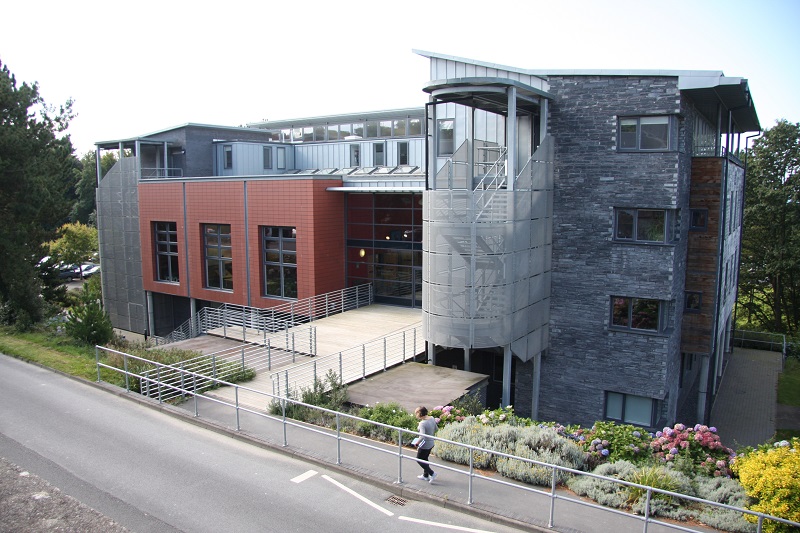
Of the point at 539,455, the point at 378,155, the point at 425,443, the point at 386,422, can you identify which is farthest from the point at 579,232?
the point at 378,155

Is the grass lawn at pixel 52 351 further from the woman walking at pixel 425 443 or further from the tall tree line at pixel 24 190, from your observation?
the woman walking at pixel 425 443

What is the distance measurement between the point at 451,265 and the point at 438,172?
2911 millimetres

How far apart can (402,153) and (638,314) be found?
640 inches

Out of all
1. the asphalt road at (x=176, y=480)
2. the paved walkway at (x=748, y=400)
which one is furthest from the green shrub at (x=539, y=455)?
the paved walkway at (x=748, y=400)

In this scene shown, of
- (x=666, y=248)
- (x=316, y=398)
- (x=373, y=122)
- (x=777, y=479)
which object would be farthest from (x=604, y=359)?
(x=373, y=122)

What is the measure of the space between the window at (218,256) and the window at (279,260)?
213 centimetres

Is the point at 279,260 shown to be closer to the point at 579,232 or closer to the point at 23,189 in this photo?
the point at 23,189

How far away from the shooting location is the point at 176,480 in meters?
9.94

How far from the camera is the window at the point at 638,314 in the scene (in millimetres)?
16094

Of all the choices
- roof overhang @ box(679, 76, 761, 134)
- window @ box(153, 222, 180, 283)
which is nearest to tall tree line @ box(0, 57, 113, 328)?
window @ box(153, 222, 180, 283)

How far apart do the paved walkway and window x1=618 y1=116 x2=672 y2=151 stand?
822cm

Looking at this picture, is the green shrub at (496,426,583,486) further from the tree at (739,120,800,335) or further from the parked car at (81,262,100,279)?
the parked car at (81,262,100,279)

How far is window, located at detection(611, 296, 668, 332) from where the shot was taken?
16.1m

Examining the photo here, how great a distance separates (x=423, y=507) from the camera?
355 inches
